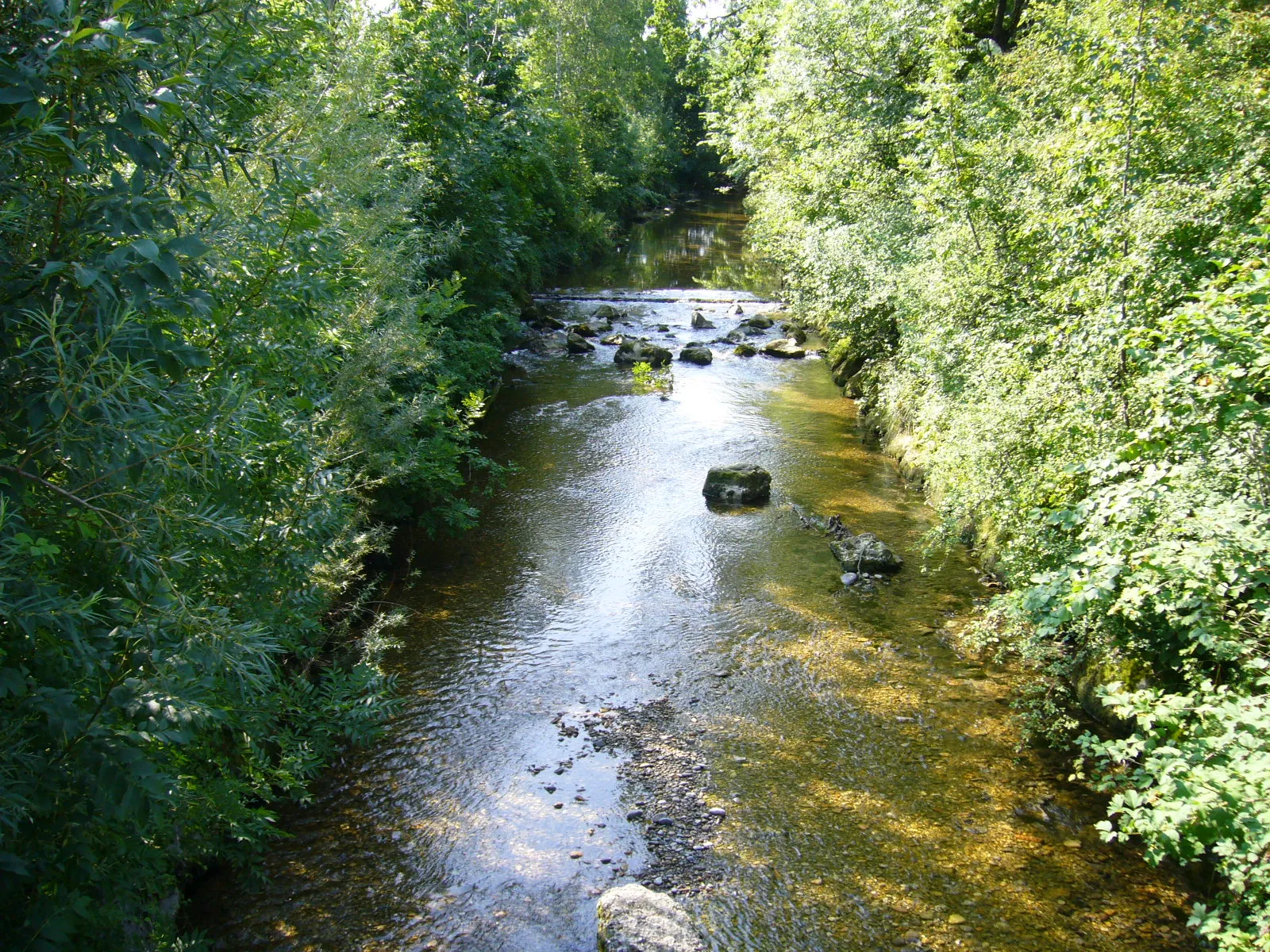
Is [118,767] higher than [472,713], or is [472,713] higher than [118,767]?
[118,767]

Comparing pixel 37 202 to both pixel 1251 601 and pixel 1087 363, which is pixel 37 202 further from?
pixel 1087 363

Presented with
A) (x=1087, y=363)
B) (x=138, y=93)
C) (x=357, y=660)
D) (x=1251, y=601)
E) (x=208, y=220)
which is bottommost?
(x=357, y=660)

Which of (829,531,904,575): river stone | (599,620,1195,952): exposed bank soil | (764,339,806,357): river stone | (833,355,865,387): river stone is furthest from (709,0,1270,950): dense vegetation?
(764,339,806,357): river stone

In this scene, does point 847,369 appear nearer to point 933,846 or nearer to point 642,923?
point 933,846

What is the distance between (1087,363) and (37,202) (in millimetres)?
6305

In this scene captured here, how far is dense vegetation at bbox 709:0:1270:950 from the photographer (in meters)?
4.11

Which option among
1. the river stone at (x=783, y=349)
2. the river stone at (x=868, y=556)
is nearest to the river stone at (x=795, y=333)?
the river stone at (x=783, y=349)

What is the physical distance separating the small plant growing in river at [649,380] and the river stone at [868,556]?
7117 mm

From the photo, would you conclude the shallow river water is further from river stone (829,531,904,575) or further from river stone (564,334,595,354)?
river stone (564,334,595,354)

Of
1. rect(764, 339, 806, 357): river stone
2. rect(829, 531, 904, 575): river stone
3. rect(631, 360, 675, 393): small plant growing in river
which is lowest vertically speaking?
rect(829, 531, 904, 575): river stone

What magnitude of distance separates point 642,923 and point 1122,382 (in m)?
5.00

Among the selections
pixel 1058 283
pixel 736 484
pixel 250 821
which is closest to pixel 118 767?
pixel 250 821

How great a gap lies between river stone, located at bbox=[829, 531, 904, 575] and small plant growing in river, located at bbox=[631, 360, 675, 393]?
7.12m

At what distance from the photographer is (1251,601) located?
4.10m
